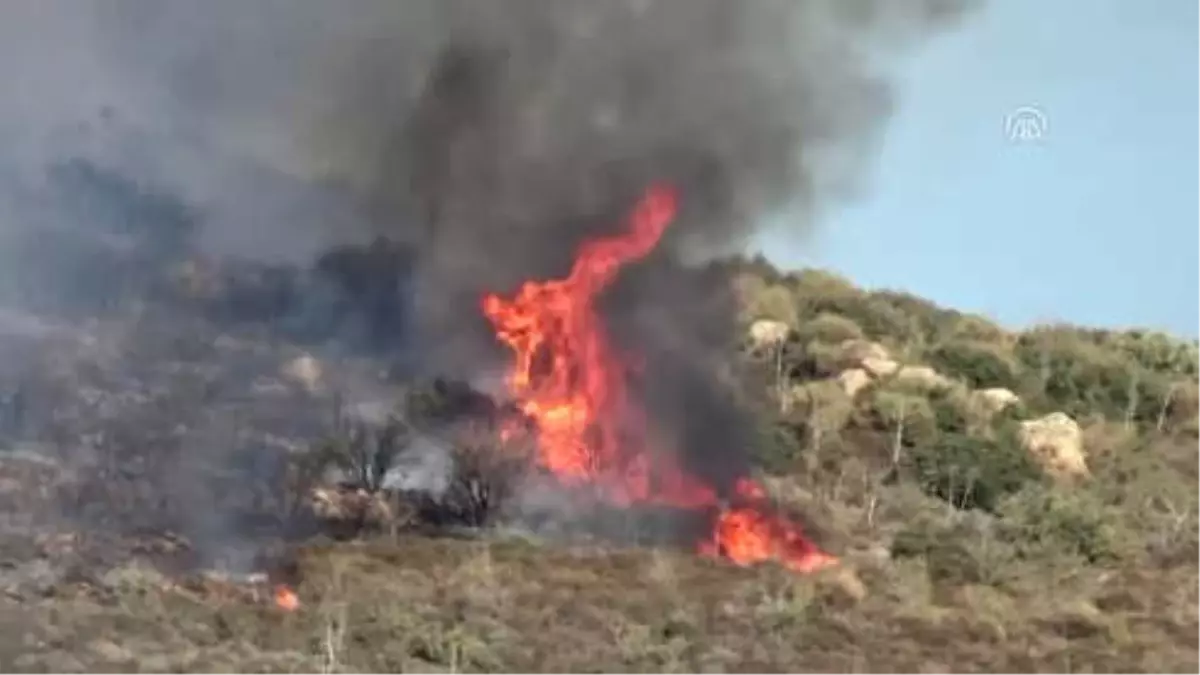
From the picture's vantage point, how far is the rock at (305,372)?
32.8 m

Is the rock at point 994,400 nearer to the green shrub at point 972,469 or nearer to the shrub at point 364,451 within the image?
the green shrub at point 972,469

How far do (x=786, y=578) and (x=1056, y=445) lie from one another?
40.5 ft

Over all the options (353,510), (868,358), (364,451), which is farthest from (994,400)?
(353,510)

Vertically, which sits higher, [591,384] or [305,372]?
[305,372]

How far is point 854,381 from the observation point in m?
40.8

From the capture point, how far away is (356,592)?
23328mm

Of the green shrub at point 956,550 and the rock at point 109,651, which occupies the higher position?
the green shrub at point 956,550

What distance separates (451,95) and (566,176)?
7.20ft

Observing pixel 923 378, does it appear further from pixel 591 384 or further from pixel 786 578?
pixel 786 578

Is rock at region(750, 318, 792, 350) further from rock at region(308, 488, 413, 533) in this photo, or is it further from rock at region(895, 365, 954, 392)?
rock at region(308, 488, 413, 533)

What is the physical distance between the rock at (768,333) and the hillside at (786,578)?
3.71 ft

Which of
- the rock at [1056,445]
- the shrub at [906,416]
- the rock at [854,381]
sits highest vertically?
the rock at [854,381]

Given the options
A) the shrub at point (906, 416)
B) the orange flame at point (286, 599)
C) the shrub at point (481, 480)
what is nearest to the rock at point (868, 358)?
the shrub at point (906, 416)

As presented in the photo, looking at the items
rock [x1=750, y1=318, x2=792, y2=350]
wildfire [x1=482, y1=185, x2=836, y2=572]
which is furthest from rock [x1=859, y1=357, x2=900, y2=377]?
wildfire [x1=482, y1=185, x2=836, y2=572]
